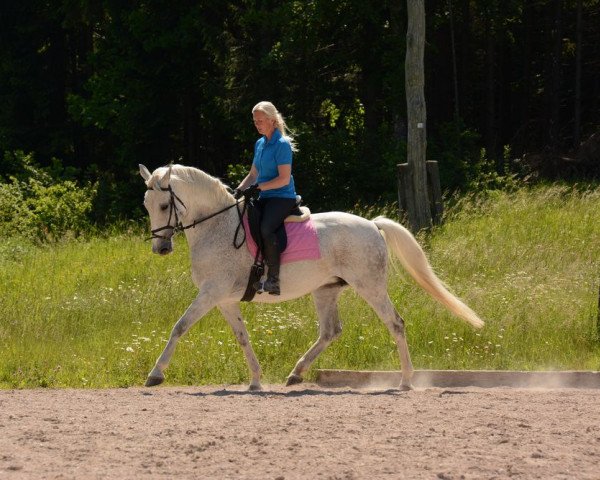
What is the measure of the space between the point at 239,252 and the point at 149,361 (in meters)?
2.30

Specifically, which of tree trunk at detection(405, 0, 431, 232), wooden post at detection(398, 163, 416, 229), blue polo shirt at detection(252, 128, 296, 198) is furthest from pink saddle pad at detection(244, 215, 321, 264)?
wooden post at detection(398, 163, 416, 229)

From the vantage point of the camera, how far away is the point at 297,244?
11430 mm

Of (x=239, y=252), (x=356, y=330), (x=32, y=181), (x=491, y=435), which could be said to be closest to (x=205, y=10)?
(x=32, y=181)

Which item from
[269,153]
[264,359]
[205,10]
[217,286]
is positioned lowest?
[264,359]

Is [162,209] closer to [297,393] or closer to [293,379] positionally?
[297,393]

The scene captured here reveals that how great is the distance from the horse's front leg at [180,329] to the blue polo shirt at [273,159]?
122cm

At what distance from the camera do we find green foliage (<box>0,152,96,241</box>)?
25.1m

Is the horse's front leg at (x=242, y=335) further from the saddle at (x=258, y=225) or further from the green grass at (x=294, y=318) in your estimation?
the green grass at (x=294, y=318)

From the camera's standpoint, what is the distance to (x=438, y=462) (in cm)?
741

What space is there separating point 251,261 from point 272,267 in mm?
232

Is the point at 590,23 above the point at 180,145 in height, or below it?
above

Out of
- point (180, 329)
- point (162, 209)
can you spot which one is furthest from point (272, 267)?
point (162, 209)

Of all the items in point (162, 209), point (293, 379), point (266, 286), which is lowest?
point (293, 379)

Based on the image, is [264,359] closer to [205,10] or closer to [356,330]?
[356,330]
